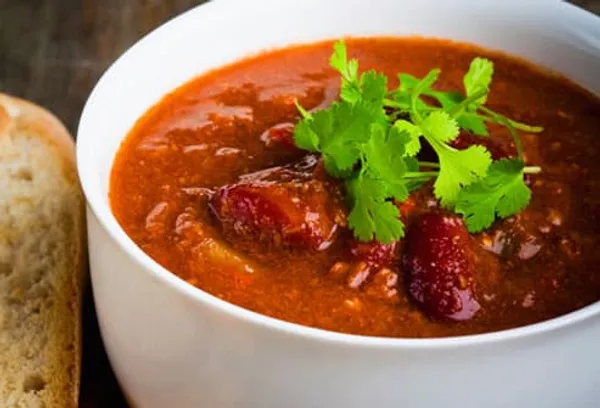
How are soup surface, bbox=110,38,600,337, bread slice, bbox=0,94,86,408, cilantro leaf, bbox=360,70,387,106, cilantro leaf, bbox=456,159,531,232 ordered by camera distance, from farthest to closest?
bread slice, bbox=0,94,86,408
cilantro leaf, bbox=360,70,387,106
cilantro leaf, bbox=456,159,531,232
soup surface, bbox=110,38,600,337

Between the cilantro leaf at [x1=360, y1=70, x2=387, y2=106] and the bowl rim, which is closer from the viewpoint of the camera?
the bowl rim

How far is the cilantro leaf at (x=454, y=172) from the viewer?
2.45m

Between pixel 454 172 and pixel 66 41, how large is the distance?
7.16ft

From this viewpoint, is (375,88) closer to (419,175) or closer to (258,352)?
(419,175)

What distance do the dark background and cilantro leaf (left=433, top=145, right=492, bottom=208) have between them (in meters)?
1.73

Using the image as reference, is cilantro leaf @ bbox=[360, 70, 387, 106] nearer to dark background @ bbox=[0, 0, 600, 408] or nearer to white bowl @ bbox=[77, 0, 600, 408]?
white bowl @ bbox=[77, 0, 600, 408]

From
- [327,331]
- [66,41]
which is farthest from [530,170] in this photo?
[66,41]

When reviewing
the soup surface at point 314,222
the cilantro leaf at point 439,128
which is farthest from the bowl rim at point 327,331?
the cilantro leaf at point 439,128

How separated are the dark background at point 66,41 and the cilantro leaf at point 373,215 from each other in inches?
66.5

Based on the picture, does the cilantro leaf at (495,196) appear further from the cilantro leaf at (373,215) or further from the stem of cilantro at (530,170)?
the cilantro leaf at (373,215)

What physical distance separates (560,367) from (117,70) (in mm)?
1249

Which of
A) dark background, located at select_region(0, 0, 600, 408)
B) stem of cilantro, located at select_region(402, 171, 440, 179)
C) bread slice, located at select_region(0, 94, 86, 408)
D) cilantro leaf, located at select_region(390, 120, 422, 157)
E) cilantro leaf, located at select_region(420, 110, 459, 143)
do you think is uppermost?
cilantro leaf, located at select_region(420, 110, 459, 143)

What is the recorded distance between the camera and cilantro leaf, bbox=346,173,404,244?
A: 7.73ft

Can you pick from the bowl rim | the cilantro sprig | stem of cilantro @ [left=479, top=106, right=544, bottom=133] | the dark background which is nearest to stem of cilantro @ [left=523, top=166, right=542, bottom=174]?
the cilantro sprig
